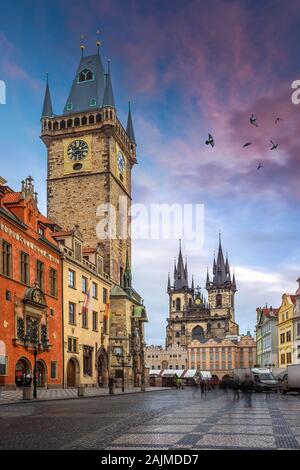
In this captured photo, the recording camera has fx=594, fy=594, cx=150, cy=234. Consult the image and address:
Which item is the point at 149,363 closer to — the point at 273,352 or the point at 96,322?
the point at 273,352

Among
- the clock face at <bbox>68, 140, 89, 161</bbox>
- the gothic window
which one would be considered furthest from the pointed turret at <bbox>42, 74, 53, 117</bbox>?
the gothic window

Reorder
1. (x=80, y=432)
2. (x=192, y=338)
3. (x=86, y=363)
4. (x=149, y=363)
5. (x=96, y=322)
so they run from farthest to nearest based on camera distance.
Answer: (x=192, y=338) < (x=149, y=363) < (x=96, y=322) < (x=86, y=363) < (x=80, y=432)

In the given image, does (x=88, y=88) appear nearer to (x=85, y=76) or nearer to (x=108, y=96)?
(x=85, y=76)

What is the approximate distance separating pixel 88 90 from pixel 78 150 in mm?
9051

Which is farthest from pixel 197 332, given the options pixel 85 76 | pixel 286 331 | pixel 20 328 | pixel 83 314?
pixel 20 328

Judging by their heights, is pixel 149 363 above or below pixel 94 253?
below

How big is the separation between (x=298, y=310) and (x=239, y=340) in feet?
386

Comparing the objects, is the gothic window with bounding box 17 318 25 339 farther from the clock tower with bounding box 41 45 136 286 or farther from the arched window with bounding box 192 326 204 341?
the arched window with bounding box 192 326 204 341

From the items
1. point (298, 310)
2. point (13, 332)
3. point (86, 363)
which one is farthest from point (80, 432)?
point (298, 310)

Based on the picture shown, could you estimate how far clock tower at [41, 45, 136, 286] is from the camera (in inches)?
2670

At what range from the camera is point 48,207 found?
7031 cm

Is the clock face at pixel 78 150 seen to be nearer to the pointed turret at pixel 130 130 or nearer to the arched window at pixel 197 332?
the pointed turret at pixel 130 130

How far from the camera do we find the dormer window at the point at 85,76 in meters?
76.2

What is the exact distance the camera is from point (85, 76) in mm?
76750
